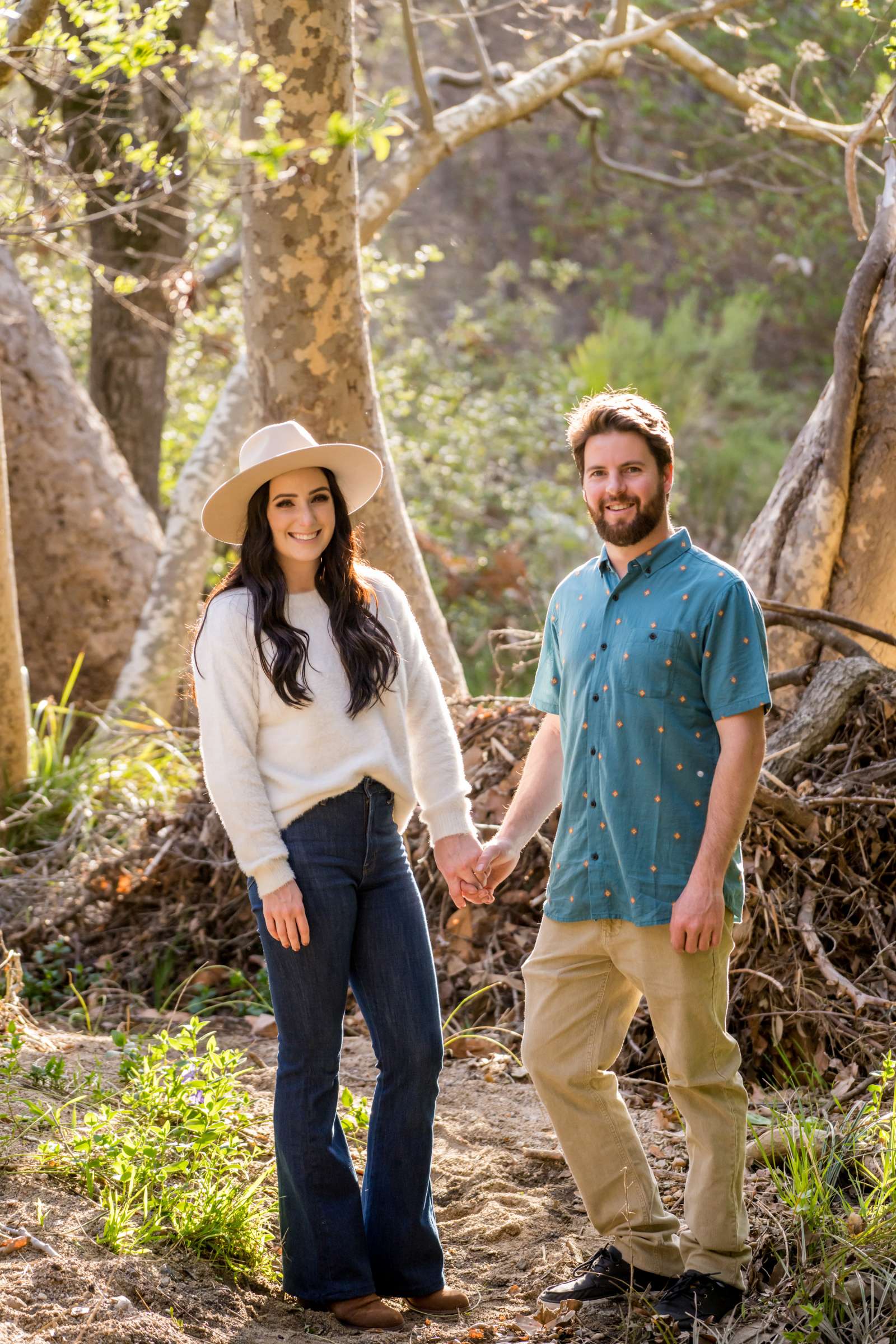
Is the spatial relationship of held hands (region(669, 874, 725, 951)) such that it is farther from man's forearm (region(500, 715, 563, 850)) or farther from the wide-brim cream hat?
the wide-brim cream hat

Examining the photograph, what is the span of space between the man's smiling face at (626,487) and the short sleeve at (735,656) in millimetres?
256

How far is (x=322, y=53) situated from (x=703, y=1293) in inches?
198

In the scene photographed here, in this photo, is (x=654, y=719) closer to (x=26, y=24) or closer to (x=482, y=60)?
(x=26, y=24)

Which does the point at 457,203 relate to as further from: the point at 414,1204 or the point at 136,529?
the point at 414,1204

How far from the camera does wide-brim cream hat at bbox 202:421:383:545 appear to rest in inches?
123

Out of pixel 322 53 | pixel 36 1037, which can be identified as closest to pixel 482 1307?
pixel 36 1037

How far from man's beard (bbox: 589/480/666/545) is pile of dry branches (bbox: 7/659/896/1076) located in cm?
174

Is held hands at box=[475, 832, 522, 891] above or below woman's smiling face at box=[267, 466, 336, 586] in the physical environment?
below

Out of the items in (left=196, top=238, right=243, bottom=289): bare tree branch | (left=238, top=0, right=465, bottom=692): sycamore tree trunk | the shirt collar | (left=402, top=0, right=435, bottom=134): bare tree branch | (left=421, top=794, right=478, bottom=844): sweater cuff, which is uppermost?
(left=402, top=0, right=435, bottom=134): bare tree branch

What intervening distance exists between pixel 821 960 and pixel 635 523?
202 centimetres

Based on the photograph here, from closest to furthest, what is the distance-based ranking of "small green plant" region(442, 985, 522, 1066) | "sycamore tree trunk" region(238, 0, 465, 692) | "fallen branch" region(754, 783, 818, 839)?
1. "fallen branch" region(754, 783, 818, 839)
2. "small green plant" region(442, 985, 522, 1066)
3. "sycamore tree trunk" region(238, 0, 465, 692)

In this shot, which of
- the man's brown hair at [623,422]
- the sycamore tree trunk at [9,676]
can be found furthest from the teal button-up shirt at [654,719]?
the sycamore tree trunk at [9,676]

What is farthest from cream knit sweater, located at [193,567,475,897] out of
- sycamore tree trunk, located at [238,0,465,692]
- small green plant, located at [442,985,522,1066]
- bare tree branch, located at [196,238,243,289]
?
bare tree branch, located at [196,238,243,289]

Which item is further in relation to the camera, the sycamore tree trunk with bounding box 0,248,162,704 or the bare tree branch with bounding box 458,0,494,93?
the sycamore tree trunk with bounding box 0,248,162,704
